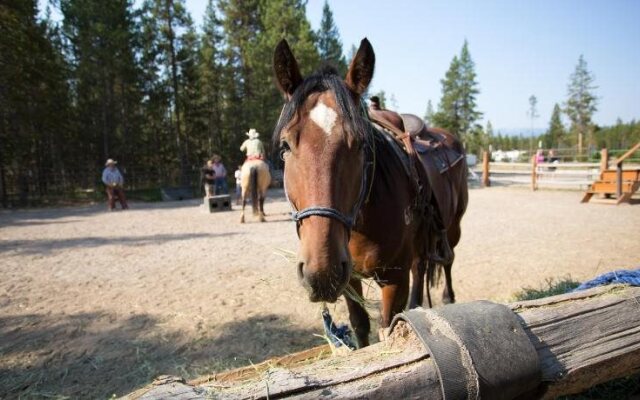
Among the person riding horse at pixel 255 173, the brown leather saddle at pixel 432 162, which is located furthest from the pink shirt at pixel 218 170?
the brown leather saddle at pixel 432 162

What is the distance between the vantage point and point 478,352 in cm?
108

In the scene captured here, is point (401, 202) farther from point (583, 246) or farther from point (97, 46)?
point (97, 46)

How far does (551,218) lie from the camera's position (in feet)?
32.5

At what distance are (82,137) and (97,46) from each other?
256 inches

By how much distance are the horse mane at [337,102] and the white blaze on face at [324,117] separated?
6 cm

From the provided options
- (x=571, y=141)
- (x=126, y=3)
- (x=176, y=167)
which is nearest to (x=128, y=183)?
(x=176, y=167)

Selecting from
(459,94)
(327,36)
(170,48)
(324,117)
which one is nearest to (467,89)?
(459,94)

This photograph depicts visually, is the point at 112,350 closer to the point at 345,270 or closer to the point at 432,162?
the point at 345,270

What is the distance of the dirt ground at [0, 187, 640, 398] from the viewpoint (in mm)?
3234

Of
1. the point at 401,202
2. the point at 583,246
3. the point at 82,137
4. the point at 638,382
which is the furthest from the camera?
the point at 82,137

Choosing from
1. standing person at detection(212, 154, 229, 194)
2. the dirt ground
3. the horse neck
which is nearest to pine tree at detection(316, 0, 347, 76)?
standing person at detection(212, 154, 229, 194)

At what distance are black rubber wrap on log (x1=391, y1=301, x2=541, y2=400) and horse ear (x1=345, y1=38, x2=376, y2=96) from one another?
142 centimetres

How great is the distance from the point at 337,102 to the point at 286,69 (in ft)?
1.55

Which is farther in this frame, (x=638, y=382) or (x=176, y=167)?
(x=176, y=167)
